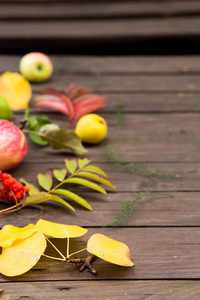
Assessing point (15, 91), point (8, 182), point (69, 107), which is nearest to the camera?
point (8, 182)

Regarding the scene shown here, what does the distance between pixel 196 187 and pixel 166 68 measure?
4.16ft

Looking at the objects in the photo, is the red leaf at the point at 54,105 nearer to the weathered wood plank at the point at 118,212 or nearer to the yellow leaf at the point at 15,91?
the yellow leaf at the point at 15,91

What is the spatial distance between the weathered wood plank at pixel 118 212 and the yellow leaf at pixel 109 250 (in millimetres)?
170

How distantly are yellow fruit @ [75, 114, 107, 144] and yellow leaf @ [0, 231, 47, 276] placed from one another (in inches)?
26.5

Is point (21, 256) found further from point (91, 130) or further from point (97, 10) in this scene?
point (97, 10)

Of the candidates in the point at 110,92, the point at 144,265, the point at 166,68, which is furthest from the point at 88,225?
the point at 166,68

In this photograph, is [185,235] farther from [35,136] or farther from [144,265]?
[35,136]

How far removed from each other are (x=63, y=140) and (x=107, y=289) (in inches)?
26.6

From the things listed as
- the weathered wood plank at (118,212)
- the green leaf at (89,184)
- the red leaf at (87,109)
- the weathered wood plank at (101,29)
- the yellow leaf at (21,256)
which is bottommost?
the weathered wood plank at (118,212)

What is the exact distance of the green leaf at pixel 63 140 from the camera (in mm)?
1424

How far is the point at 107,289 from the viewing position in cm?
87

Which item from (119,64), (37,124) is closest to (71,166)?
(37,124)

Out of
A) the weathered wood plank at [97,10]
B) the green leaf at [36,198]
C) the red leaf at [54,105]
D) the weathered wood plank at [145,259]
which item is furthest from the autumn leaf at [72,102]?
the weathered wood plank at [97,10]

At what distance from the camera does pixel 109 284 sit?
88cm
